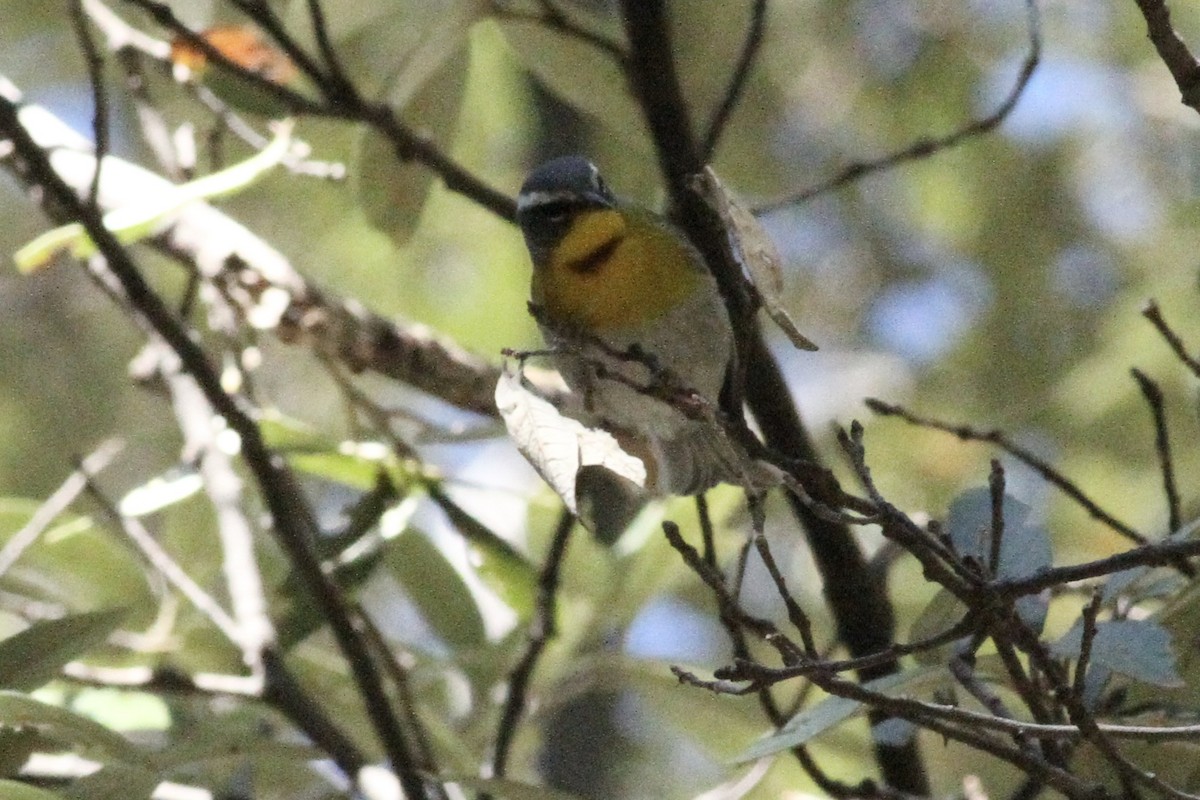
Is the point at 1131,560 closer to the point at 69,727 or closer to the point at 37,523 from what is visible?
the point at 69,727

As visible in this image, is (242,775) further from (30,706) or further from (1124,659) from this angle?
(1124,659)

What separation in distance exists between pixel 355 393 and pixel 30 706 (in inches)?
31.5

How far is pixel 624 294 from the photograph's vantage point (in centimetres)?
176

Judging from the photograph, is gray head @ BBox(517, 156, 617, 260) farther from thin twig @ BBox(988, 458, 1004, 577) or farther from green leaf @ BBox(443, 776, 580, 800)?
thin twig @ BBox(988, 458, 1004, 577)

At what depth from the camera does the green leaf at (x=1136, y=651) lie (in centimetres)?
105

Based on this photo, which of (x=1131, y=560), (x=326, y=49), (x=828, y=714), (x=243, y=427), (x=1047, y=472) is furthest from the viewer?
(x=326, y=49)

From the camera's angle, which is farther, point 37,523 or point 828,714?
point 37,523

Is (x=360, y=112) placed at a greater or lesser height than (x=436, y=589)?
greater

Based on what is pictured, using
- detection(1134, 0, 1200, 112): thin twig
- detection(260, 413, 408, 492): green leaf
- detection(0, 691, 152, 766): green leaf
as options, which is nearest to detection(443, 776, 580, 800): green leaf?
detection(0, 691, 152, 766): green leaf

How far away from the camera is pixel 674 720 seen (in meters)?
2.01

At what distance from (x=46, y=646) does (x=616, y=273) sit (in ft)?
2.38

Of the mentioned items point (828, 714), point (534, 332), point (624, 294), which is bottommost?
point (828, 714)

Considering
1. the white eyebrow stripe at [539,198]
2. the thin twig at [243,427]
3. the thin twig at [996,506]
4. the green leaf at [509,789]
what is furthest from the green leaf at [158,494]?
the thin twig at [996,506]

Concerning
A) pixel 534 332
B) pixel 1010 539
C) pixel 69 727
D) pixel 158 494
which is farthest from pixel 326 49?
pixel 534 332
